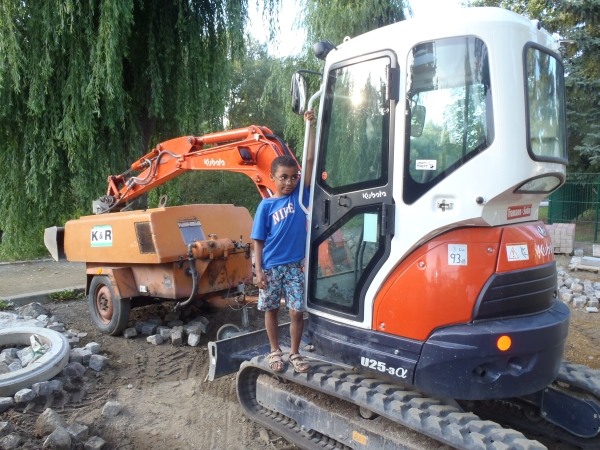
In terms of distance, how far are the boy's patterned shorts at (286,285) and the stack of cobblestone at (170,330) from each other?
206cm

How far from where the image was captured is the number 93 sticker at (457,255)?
2605mm

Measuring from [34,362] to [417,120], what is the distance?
3604mm

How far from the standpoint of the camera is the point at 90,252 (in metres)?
5.72

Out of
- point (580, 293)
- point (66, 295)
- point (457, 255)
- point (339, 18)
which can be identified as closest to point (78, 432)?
point (457, 255)

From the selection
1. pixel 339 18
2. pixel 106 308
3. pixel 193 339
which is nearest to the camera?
pixel 193 339

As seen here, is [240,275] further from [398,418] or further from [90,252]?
[398,418]

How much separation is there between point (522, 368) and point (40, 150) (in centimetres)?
746

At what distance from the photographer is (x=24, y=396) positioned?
3.80 m

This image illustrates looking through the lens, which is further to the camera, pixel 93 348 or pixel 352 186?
pixel 93 348

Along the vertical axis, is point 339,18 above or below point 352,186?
above

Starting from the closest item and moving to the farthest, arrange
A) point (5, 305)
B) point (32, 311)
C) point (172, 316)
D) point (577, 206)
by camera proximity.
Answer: point (172, 316) < point (32, 311) < point (5, 305) < point (577, 206)

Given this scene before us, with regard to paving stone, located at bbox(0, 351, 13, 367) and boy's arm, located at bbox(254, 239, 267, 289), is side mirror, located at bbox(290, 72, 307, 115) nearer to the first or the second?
boy's arm, located at bbox(254, 239, 267, 289)

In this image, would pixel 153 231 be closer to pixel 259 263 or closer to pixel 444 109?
pixel 259 263

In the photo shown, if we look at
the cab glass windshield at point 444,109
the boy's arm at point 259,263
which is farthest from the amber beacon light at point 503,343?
the boy's arm at point 259,263
